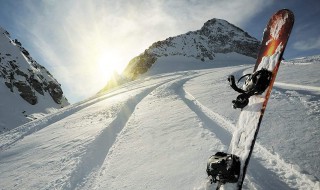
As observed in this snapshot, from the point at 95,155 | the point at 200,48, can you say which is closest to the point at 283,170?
the point at 95,155

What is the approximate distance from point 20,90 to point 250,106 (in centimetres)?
3656

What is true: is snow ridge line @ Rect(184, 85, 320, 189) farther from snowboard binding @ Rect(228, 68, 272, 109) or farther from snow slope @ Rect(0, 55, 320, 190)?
snowboard binding @ Rect(228, 68, 272, 109)

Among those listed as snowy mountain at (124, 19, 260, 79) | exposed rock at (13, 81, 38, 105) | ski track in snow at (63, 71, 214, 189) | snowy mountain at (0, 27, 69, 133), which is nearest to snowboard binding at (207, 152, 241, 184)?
ski track in snow at (63, 71, 214, 189)

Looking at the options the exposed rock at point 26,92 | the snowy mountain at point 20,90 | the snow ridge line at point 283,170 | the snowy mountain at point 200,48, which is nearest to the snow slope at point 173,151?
the snow ridge line at point 283,170

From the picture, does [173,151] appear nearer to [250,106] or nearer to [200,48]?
[250,106]

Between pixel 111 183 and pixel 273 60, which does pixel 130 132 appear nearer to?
pixel 111 183

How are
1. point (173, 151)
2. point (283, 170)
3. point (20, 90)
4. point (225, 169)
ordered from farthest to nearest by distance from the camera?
point (20, 90) < point (173, 151) < point (283, 170) < point (225, 169)

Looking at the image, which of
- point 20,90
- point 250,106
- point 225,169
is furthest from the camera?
point 20,90

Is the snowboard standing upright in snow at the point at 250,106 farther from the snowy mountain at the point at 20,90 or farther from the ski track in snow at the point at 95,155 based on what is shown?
the snowy mountain at the point at 20,90

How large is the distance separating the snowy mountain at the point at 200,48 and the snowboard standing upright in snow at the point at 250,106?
144 feet

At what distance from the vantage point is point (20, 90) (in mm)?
34156

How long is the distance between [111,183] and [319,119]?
13.2 ft

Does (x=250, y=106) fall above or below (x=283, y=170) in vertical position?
above

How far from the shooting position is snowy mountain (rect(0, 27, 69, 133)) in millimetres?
28505
